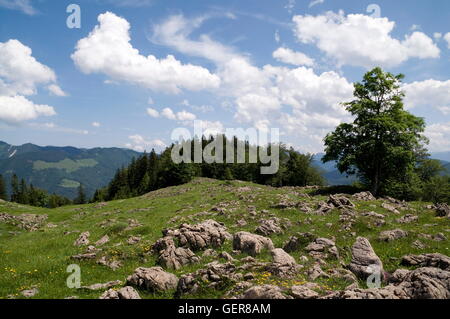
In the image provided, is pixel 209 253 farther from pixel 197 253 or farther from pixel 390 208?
pixel 390 208

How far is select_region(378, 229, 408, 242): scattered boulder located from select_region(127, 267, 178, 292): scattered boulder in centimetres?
1309

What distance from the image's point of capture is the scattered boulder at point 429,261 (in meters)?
11.7

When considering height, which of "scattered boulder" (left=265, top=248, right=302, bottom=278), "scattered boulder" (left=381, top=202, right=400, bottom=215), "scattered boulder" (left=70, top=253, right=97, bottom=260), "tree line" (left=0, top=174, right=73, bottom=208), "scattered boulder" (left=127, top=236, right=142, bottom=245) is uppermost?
"scattered boulder" (left=381, top=202, right=400, bottom=215)

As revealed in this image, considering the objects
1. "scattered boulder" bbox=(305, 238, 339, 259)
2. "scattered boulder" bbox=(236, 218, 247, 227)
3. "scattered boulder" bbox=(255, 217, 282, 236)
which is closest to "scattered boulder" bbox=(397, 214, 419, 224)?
"scattered boulder" bbox=(305, 238, 339, 259)

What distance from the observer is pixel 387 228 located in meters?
19.1

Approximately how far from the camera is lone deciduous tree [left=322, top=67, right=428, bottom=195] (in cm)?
3431

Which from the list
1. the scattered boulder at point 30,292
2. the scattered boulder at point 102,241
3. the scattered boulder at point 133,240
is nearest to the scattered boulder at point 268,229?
the scattered boulder at point 133,240

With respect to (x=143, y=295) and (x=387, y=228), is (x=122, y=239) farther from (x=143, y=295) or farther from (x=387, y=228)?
(x=387, y=228)

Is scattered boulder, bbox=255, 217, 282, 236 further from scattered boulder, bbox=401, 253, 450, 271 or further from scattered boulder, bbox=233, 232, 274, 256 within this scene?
scattered boulder, bbox=401, 253, 450, 271

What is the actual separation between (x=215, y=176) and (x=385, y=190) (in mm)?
64171

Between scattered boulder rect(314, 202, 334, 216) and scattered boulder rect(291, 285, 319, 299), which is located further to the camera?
scattered boulder rect(314, 202, 334, 216)

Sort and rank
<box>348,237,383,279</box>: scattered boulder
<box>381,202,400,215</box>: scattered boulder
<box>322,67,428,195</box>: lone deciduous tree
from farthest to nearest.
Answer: <box>322,67,428,195</box>: lone deciduous tree → <box>381,202,400,215</box>: scattered boulder → <box>348,237,383,279</box>: scattered boulder

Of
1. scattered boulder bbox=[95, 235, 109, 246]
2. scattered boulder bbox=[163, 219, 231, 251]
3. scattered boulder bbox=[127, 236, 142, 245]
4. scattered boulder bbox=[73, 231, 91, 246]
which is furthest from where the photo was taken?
scattered boulder bbox=[95, 235, 109, 246]

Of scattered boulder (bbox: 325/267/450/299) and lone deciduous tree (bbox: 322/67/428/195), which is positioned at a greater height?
lone deciduous tree (bbox: 322/67/428/195)
